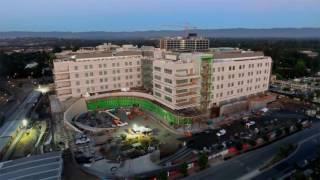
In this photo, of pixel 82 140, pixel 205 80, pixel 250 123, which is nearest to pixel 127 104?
pixel 205 80

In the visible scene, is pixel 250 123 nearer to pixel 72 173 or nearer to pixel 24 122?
pixel 72 173

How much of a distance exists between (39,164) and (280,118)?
1658 inches

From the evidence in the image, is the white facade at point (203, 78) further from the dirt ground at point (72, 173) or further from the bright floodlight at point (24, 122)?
the bright floodlight at point (24, 122)

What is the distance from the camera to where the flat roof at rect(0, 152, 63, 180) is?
2892cm

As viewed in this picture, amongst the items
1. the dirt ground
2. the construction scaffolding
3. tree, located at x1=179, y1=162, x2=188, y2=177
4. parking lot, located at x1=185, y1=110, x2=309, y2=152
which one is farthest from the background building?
tree, located at x1=179, y1=162, x2=188, y2=177

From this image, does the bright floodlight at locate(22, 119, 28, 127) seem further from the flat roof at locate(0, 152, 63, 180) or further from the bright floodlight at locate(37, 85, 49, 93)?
the bright floodlight at locate(37, 85, 49, 93)

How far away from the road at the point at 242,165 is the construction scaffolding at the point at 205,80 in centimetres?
1456

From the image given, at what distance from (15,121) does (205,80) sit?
1443 inches

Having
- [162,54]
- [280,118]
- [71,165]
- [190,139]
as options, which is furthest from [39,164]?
[280,118]

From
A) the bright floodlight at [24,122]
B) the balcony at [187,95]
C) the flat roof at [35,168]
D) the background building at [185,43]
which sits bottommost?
the bright floodlight at [24,122]

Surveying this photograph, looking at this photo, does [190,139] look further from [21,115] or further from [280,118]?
[21,115]

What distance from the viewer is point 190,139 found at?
42.9 m

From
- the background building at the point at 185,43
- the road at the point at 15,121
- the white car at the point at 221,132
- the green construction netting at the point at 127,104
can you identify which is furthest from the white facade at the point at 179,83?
the background building at the point at 185,43

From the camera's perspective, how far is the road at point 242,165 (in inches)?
1276
